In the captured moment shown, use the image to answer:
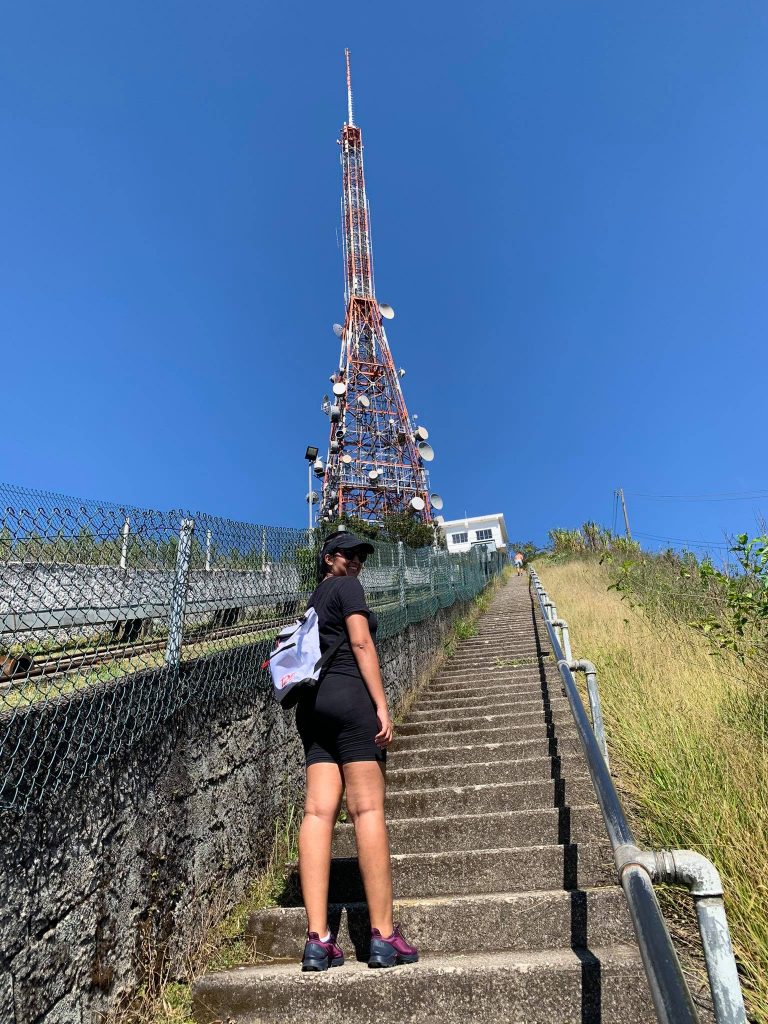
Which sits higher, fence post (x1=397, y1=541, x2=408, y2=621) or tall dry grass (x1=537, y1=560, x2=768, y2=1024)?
fence post (x1=397, y1=541, x2=408, y2=621)

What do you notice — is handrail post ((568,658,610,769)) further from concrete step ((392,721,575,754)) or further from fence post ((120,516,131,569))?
fence post ((120,516,131,569))

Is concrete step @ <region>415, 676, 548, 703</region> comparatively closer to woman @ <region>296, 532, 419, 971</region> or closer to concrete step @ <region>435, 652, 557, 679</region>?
concrete step @ <region>435, 652, 557, 679</region>

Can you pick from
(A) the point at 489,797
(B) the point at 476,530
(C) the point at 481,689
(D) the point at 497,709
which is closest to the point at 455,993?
(A) the point at 489,797

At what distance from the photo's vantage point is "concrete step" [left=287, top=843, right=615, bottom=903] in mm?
2795

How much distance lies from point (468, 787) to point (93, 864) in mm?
2418

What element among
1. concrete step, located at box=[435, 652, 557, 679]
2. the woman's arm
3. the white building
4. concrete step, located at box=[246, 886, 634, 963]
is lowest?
concrete step, located at box=[246, 886, 634, 963]

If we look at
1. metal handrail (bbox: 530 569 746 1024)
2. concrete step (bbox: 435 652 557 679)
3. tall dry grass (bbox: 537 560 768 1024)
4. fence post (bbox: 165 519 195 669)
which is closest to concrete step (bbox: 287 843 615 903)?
tall dry grass (bbox: 537 560 768 1024)

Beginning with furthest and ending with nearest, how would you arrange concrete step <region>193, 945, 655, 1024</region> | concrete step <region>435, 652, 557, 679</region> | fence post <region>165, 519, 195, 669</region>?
concrete step <region>435, 652, 557, 679</region>, fence post <region>165, 519, 195, 669</region>, concrete step <region>193, 945, 655, 1024</region>

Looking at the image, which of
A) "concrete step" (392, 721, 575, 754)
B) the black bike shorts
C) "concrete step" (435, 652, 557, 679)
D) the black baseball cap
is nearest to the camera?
the black bike shorts

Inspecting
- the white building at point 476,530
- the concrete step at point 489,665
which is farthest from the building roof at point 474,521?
the concrete step at point 489,665

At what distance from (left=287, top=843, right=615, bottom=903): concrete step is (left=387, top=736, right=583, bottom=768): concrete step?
48.9 inches

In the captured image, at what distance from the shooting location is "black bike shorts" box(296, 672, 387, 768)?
7.68 feet

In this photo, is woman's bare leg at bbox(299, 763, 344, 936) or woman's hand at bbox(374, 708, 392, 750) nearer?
woman's bare leg at bbox(299, 763, 344, 936)

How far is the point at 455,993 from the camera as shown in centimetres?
206
